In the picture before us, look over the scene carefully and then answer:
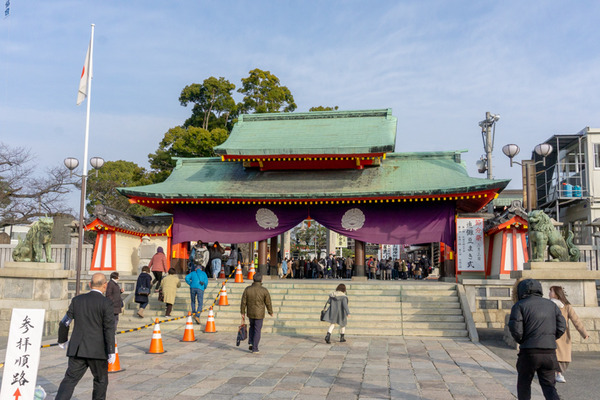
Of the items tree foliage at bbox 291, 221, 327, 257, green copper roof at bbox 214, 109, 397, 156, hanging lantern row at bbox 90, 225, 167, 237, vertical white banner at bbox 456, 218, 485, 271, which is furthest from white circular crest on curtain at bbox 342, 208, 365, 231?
tree foliage at bbox 291, 221, 327, 257

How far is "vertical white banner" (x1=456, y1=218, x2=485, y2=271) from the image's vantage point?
18.6 metres

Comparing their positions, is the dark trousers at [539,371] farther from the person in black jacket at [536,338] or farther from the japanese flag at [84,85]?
the japanese flag at [84,85]

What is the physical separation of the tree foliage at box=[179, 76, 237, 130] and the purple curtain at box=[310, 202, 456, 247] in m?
21.0

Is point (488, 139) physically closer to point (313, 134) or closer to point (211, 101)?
point (313, 134)

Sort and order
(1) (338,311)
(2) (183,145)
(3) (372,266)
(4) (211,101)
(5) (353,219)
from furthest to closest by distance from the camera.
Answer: (4) (211,101) < (2) (183,145) < (3) (372,266) < (5) (353,219) < (1) (338,311)

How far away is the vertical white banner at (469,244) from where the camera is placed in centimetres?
1864

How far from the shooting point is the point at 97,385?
581 centimetres

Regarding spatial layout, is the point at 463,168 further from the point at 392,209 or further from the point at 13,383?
the point at 13,383

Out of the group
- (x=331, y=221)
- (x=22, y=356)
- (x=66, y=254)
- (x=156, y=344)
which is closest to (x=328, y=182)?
(x=331, y=221)

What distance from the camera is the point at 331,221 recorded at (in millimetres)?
19766

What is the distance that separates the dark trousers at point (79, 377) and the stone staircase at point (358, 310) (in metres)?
8.38

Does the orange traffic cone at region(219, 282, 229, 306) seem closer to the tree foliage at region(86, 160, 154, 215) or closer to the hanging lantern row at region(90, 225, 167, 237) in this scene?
the hanging lantern row at region(90, 225, 167, 237)

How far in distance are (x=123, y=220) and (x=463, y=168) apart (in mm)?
14520

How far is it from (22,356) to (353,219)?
14896mm
